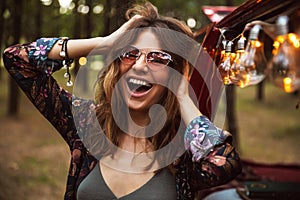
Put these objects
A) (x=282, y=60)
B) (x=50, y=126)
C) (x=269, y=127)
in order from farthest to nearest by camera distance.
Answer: (x=269, y=127)
(x=50, y=126)
(x=282, y=60)

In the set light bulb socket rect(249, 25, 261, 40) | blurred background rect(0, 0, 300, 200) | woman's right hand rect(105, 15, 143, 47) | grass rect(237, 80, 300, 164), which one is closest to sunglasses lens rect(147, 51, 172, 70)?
woman's right hand rect(105, 15, 143, 47)

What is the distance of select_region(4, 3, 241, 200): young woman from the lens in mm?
1727

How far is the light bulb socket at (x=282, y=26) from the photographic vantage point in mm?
3411

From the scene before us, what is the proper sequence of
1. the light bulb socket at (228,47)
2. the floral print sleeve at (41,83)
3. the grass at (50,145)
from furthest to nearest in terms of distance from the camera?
the grass at (50,145) < the light bulb socket at (228,47) < the floral print sleeve at (41,83)

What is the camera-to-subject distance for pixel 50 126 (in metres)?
11.5

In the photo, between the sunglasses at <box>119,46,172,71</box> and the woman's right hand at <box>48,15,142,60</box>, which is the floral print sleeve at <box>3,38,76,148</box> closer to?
the woman's right hand at <box>48,15,142,60</box>

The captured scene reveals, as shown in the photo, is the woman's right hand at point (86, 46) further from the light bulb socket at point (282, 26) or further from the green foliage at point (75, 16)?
the light bulb socket at point (282, 26)

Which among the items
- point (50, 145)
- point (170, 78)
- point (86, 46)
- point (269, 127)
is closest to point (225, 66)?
point (170, 78)

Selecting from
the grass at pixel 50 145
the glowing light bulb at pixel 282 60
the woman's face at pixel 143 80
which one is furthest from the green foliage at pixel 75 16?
the grass at pixel 50 145

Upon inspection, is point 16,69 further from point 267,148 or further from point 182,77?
point 267,148

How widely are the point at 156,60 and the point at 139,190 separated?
1.52 ft

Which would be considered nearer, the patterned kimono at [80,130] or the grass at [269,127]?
the patterned kimono at [80,130]

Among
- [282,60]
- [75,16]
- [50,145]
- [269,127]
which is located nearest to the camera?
[282,60]

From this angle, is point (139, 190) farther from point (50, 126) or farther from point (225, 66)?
point (50, 126)
